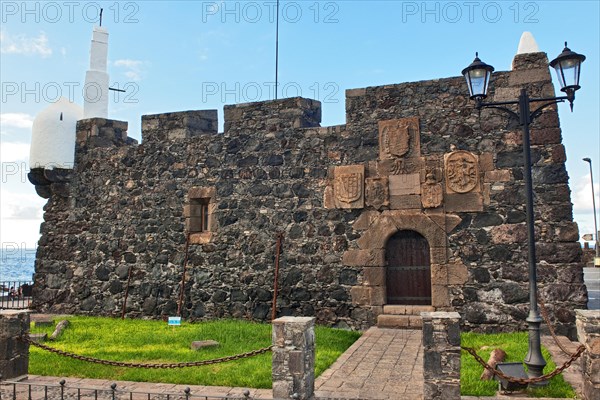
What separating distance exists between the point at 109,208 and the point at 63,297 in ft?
7.56

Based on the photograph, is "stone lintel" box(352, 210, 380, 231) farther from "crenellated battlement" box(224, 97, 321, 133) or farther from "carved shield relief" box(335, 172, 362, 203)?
"crenellated battlement" box(224, 97, 321, 133)

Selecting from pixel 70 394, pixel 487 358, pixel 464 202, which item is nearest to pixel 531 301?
pixel 487 358

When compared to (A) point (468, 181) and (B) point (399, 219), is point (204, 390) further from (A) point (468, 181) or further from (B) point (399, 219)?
(A) point (468, 181)

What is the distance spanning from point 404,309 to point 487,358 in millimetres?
2327

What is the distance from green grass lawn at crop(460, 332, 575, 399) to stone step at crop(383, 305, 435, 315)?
78 cm

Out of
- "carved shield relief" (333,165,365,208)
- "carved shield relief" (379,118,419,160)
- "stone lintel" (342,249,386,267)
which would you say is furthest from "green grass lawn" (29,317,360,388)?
"carved shield relief" (379,118,419,160)

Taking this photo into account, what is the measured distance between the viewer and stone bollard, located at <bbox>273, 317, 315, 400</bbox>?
4.89 meters

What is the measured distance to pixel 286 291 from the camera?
9492mm

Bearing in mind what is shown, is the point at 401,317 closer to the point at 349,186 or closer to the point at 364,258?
the point at 364,258

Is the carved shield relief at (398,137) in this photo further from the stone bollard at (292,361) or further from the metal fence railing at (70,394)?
the metal fence railing at (70,394)

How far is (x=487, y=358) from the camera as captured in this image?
20.8 feet

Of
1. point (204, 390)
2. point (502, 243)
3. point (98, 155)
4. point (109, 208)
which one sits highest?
point (98, 155)

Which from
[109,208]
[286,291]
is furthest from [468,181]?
[109,208]

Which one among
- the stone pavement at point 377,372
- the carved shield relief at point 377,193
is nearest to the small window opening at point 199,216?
the carved shield relief at point 377,193
